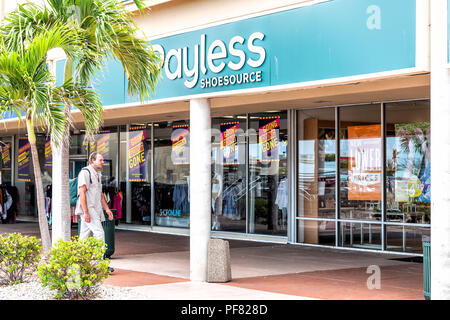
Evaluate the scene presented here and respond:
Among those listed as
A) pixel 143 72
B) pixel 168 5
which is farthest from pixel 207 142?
pixel 168 5

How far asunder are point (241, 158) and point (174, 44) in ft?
21.4

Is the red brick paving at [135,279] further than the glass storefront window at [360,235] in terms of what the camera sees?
No

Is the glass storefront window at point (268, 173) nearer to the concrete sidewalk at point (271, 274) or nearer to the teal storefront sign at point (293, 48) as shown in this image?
the concrete sidewalk at point (271, 274)

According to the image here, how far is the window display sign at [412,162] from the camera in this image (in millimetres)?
13156

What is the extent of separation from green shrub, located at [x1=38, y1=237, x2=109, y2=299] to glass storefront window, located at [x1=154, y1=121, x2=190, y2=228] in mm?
10370

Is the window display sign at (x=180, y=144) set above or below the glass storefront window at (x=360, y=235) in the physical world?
above

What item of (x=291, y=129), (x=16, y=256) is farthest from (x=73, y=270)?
(x=291, y=129)

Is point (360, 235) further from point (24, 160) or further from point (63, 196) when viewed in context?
Answer: point (24, 160)

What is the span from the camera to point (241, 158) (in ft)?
55.2

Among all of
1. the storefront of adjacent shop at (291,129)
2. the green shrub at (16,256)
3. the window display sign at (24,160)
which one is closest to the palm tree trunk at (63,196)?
the green shrub at (16,256)

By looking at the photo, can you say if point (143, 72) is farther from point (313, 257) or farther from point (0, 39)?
point (313, 257)

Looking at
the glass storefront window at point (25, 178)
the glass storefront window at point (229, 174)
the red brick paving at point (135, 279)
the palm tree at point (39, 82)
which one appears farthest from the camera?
the glass storefront window at point (25, 178)

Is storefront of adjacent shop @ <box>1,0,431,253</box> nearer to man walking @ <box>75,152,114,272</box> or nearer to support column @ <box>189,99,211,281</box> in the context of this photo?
support column @ <box>189,99,211,281</box>

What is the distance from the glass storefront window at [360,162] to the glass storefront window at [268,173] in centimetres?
163
